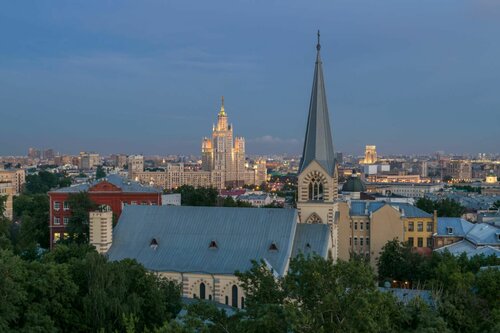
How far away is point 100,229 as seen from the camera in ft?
152

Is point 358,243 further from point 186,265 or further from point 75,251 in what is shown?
point 75,251

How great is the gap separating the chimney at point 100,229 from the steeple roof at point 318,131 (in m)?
16.1

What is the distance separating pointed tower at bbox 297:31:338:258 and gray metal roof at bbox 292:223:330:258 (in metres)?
1.73

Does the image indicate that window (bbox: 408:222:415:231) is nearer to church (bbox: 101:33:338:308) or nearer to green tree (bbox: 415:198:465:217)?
green tree (bbox: 415:198:465:217)

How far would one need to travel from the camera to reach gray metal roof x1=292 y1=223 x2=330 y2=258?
45.2 m

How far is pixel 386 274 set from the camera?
58.3 metres

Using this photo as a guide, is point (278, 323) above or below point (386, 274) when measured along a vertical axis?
above

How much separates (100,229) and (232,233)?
10.3 metres

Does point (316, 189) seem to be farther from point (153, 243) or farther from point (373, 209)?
point (373, 209)

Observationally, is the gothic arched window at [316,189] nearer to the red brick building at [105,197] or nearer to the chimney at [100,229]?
the chimney at [100,229]

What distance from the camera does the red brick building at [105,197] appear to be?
253ft

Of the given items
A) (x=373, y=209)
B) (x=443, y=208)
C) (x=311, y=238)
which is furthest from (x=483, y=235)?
(x=311, y=238)

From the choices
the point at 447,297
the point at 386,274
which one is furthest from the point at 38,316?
the point at 386,274

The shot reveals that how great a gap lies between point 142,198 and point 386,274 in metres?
35.2
